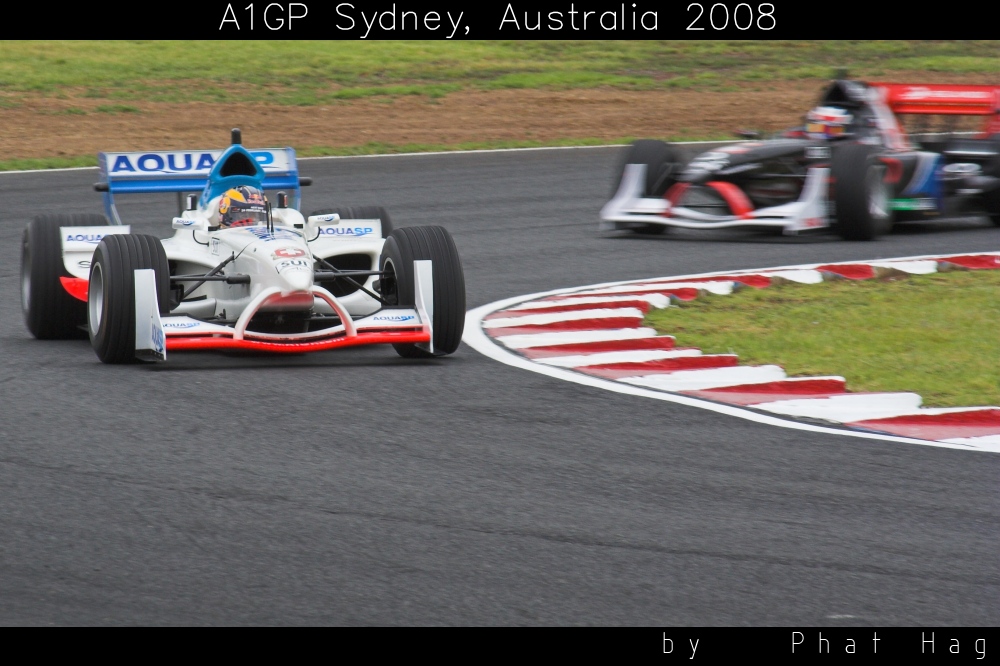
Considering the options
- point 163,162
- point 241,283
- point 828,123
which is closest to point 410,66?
point 828,123

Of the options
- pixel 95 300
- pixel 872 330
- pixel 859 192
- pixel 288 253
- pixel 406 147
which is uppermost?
pixel 288 253

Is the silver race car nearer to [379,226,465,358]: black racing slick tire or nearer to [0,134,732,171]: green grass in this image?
[379,226,465,358]: black racing slick tire

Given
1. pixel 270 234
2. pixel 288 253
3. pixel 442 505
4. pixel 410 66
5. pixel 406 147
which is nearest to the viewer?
pixel 442 505

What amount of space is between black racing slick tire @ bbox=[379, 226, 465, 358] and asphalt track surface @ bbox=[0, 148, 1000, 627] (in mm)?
139

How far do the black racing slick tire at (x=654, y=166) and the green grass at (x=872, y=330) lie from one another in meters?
2.85

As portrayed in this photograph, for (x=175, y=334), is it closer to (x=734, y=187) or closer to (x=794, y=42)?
(x=734, y=187)

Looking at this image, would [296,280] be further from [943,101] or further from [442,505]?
[943,101]

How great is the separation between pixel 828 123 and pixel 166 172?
611 cm

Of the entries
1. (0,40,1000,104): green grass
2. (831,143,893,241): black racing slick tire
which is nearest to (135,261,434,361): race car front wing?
(831,143,893,241): black racing slick tire

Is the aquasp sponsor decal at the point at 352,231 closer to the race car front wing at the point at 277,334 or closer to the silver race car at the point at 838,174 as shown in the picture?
the race car front wing at the point at 277,334

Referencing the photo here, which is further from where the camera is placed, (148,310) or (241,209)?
(241,209)

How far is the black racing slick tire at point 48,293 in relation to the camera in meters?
8.32

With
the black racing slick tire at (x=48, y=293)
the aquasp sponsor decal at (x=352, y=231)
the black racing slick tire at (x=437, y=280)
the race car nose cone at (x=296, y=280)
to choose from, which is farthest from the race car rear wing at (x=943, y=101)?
the black racing slick tire at (x=48, y=293)

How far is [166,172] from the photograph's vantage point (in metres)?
9.40
